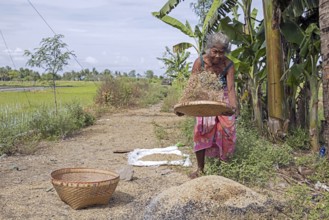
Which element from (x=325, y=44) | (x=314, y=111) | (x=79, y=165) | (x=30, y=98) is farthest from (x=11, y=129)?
(x=30, y=98)

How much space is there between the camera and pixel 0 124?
696 centimetres

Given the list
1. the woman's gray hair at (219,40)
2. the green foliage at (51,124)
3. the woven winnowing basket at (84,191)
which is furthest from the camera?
the green foliage at (51,124)

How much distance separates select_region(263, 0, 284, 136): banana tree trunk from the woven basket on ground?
2652 millimetres

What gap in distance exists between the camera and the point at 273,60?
6695 millimetres

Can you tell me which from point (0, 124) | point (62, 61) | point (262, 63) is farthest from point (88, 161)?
point (62, 61)

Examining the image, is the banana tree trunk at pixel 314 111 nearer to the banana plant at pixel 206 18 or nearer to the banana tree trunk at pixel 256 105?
the banana tree trunk at pixel 256 105

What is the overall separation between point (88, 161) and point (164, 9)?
383 centimetres

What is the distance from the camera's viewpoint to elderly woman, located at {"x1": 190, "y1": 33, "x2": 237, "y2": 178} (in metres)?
4.28

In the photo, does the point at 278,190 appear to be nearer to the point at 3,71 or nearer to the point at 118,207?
the point at 118,207

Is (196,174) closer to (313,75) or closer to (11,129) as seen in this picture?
(313,75)

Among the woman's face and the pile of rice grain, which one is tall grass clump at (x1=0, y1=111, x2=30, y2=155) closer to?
the pile of rice grain

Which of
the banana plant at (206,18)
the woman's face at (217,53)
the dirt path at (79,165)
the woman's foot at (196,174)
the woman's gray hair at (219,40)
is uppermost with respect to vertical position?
the banana plant at (206,18)

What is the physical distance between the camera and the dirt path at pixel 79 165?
380 centimetres

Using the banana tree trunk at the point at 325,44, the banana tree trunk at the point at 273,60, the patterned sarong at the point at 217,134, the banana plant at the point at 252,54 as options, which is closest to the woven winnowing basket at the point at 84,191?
the patterned sarong at the point at 217,134
